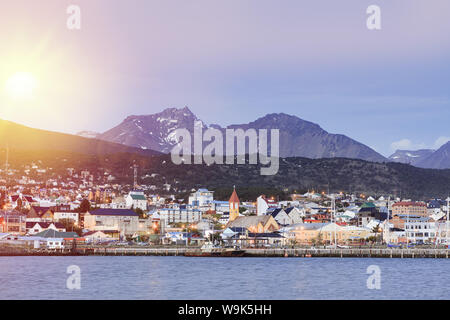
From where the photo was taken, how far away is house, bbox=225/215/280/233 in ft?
433

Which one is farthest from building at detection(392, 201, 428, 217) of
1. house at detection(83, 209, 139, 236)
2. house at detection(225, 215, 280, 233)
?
house at detection(83, 209, 139, 236)

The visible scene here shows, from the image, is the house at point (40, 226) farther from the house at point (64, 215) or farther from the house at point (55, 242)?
the house at point (55, 242)

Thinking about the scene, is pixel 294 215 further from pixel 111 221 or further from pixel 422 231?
pixel 111 221

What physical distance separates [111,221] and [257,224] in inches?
1344

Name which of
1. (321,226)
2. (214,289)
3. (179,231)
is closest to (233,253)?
(321,226)

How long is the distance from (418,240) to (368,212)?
29.9 m

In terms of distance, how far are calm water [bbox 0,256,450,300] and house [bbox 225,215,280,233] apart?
148 feet

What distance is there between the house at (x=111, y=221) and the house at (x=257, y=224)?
77.8 feet

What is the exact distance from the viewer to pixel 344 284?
5991 centimetres

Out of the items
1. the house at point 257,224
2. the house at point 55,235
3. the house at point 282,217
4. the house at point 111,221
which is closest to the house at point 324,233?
the house at point 257,224

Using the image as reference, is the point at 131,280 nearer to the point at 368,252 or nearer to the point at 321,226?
the point at 368,252
